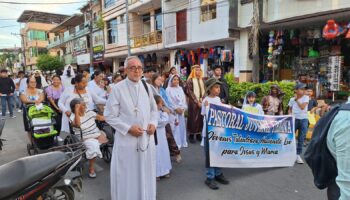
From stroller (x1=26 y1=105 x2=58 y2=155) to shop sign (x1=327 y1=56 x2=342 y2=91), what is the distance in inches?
364

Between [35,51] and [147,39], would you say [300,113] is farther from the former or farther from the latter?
[35,51]

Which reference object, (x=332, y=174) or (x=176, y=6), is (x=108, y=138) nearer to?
(x=332, y=174)

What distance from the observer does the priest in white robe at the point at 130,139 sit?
3145 mm

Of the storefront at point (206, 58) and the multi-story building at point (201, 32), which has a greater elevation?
the multi-story building at point (201, 32)

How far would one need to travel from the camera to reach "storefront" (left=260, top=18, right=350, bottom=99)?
31.8 feet

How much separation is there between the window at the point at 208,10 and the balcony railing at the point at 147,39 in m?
4.67

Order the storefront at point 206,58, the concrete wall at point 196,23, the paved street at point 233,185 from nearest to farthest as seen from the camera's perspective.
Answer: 1. the paved street at point 233,185
2. the concrete wall at point 196,23
3. the storefront at point 206,58

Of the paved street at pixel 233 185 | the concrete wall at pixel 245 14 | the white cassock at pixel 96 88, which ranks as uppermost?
the concrete wall at pixel 245 14

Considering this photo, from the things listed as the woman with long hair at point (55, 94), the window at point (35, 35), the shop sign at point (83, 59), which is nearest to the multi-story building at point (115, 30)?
the shop sign at point (83, 59)

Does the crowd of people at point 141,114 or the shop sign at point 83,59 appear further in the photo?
the shop sign at point 83,59

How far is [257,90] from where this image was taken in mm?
9180

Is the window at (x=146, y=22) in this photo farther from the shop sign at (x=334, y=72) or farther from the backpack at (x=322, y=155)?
the backpack at (x=322, y=155)

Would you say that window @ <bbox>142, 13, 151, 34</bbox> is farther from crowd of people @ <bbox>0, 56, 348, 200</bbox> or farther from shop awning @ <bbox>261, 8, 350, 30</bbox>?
crowd of people @ <bbox>0, 56, 348, 200</bbox>

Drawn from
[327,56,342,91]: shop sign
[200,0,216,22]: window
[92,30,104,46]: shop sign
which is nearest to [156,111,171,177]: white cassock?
[327,56,342,91]: shop sign
